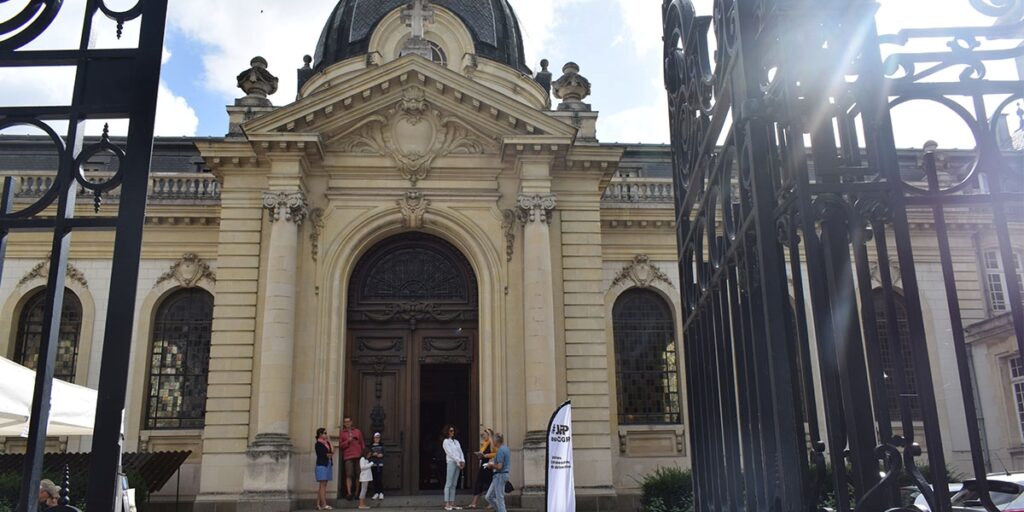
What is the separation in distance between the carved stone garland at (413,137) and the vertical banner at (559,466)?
38.5ft

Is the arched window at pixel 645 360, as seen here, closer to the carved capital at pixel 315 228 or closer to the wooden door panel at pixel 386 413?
the wooden door panel at pixel 386 413

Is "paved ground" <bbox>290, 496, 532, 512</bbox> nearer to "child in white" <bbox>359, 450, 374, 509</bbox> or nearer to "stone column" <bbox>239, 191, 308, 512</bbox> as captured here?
"child in white" <bbox>359, 450, 374, 509</bbox>

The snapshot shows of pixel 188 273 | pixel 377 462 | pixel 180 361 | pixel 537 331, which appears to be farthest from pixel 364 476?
pixel 188 273

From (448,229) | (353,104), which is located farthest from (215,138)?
(448,229)

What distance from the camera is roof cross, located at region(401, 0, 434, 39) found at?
85.6 feet

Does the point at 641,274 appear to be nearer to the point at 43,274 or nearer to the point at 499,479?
the point at 499,479

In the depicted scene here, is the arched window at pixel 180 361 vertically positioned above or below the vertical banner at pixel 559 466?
above

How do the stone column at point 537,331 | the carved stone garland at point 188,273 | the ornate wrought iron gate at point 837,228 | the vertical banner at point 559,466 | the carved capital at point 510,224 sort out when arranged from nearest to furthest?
1. the ornate wrought iron gate at point 837,228
2. the vertical banner at point 559,466
3. the stone column at point 537,331
4. the carved capital at point 510,224
5. the carved stone garland at point 188,273

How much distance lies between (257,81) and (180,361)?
849 centimetres

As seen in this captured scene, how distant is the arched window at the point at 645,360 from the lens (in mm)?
25672

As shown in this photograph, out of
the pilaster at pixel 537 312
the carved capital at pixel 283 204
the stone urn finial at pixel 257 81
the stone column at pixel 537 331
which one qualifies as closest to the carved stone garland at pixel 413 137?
the pilaster at pixel 537 312

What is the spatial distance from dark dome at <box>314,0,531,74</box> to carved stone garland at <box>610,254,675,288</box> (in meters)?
8.14

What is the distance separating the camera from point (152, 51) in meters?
3.67

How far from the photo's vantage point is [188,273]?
84.8ft
